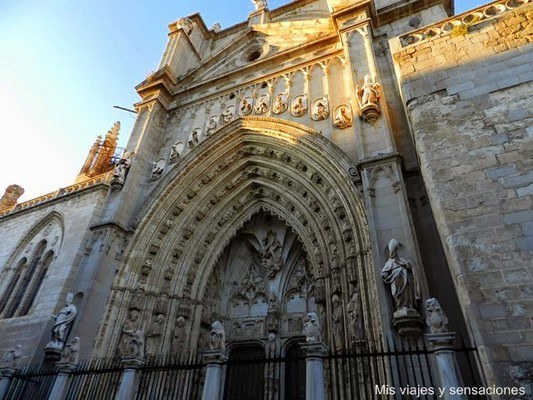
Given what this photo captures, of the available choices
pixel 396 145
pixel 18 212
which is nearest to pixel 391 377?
pixel 396 145

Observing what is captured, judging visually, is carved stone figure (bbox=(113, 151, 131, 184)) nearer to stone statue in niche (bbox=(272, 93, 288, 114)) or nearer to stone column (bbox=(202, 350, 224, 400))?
stone statue in niche (bbox=(272, 93, 288, 114))

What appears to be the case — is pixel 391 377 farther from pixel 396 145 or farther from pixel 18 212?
pixel 18 212

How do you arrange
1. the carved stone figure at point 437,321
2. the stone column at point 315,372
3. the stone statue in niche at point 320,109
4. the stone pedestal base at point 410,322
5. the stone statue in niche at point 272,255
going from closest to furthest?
the carved stone figure at point 437,321
the stone column at point 315,372
the stone pedestal base at point 410,322
the stone statue in niche at point 320,109
the stone statue in niche at point 272,255

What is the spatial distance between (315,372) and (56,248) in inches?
438

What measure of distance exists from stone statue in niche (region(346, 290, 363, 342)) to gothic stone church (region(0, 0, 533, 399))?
0.11 ft

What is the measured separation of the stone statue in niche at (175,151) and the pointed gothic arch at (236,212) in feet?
1.76

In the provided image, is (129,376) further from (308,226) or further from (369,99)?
(369,99)

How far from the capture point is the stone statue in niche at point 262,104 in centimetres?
1140

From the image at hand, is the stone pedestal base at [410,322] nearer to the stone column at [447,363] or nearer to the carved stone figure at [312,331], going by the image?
the stone column at [447,363]

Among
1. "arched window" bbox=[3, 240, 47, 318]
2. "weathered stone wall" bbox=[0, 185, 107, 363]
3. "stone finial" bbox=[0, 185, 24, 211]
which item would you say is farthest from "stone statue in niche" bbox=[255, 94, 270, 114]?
"stone finial" bbox=[0, 185, 24, 211]

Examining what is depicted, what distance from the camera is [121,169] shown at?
37.2 feet

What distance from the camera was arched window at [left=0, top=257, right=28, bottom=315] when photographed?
40.0ft

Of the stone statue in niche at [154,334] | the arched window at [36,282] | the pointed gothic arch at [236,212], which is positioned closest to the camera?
the pointed gothic arch at [236,212]

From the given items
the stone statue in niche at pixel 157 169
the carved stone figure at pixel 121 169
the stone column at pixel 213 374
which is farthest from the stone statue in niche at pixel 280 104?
the stone column at pixel 213 374
